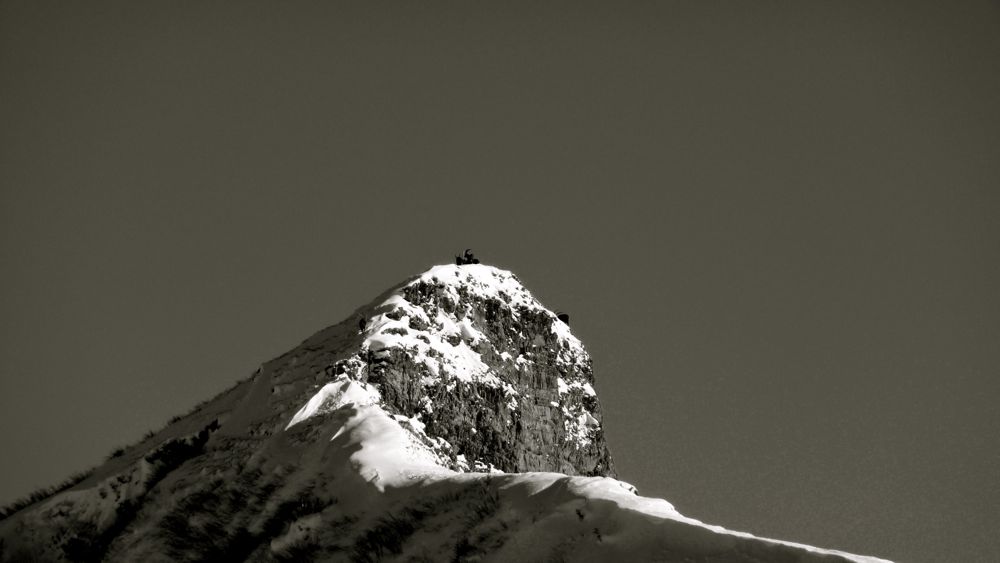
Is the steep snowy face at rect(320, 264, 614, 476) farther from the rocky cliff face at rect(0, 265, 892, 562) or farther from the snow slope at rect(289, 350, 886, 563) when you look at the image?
the snow slope at rect(289, 350, 886, 563)

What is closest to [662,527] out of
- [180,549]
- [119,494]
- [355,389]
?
[180,549]

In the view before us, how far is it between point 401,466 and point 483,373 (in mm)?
9837

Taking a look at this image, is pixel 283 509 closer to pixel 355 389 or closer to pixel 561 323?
pixel 355 389

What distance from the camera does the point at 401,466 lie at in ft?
52.3

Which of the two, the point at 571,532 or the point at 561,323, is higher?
the point at 561,323

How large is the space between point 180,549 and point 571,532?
814cm

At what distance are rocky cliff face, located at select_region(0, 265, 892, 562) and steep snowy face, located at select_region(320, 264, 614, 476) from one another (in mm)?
53

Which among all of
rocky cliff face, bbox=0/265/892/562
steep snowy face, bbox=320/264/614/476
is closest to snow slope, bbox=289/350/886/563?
rocky cliff face, bbox=0/265/892/562

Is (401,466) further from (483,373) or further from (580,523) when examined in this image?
(483,373)

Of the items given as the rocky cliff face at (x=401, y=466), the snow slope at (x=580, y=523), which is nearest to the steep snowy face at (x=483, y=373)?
the rocky cliff face at (x=401, y=466)

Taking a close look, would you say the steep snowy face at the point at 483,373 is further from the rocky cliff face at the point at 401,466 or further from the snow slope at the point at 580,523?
the snow slope at the point at 580,523

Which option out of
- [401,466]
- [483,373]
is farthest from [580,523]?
[483,373]

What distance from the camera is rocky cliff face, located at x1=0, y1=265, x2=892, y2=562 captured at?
12.4 meters

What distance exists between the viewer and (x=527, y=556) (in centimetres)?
1216
